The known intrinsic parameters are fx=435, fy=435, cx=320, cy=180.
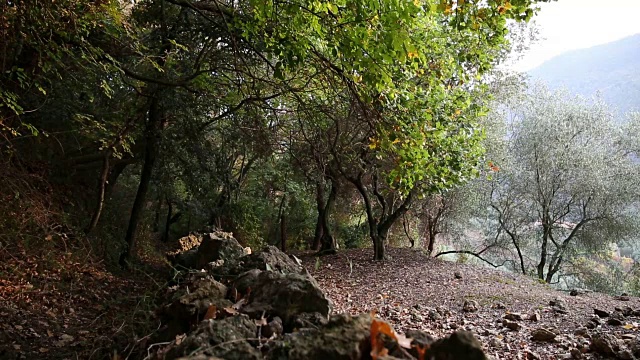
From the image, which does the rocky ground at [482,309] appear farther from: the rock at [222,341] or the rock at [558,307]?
the rock at [222,341]

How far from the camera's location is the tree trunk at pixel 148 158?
33.5 feet

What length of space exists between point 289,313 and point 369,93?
11.8 ft

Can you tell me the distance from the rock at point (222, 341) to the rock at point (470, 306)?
5403 mm

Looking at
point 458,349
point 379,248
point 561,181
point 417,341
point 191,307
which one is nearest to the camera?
point 458,349

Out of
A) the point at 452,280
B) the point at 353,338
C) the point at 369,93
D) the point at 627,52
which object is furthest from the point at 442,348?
the point at 627,52

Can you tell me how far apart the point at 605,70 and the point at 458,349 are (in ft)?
241

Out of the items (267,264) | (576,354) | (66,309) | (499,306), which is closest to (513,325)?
(576,354)

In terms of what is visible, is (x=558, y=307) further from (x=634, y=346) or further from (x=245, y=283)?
(x=245, y=283)

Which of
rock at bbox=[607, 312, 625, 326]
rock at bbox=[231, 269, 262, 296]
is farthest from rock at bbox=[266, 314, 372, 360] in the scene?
rock at bbox=[607, 312, 625, 326]

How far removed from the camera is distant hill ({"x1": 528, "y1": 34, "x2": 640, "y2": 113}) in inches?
1718

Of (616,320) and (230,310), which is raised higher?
(230,310)

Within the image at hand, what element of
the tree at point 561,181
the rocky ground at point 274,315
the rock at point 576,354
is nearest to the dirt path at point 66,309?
the rocky ground at point 274,315

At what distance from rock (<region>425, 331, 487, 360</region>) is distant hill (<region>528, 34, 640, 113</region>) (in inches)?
1661

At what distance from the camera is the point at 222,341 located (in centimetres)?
243
